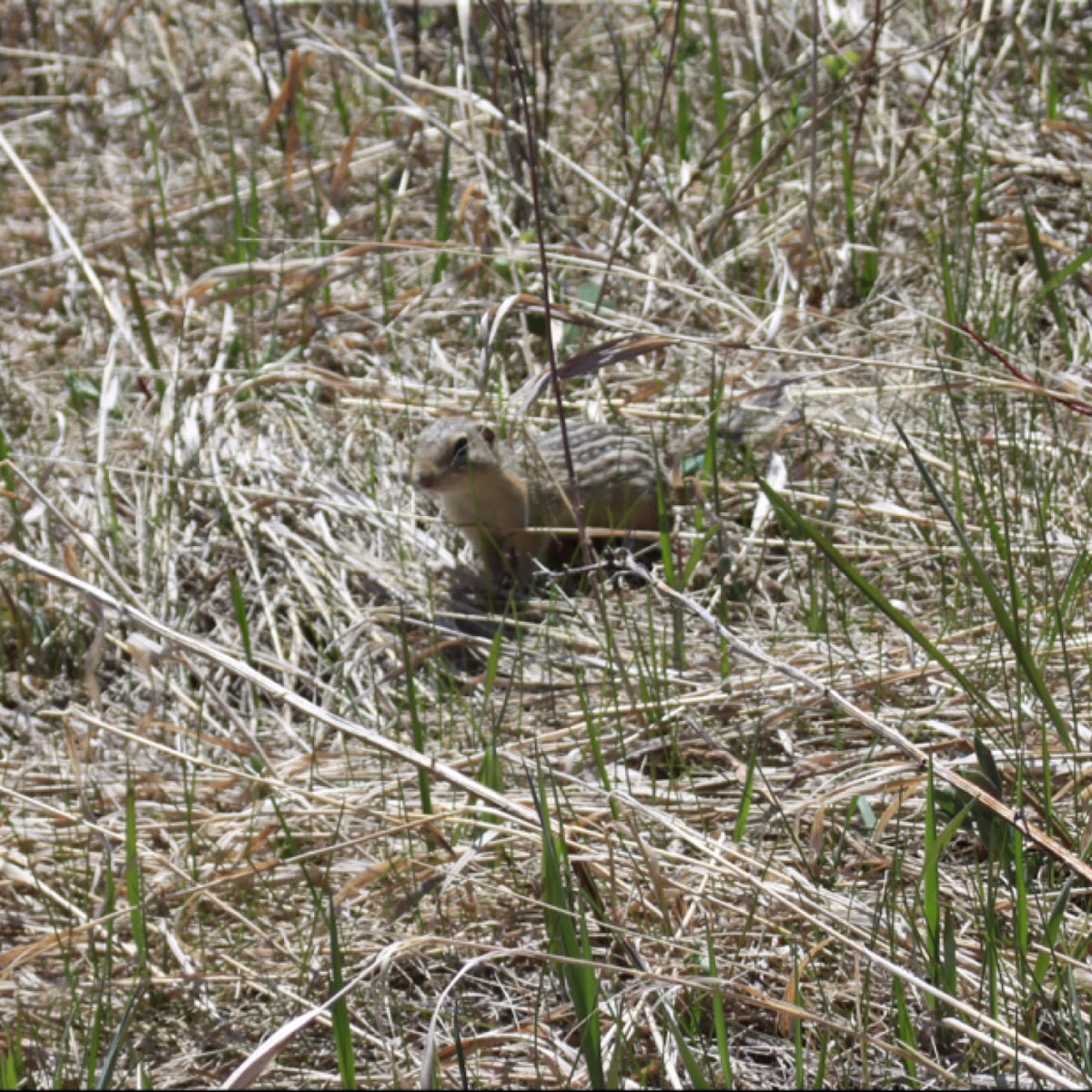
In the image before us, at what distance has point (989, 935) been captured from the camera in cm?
194

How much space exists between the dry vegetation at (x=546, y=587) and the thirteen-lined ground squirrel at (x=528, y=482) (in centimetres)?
14

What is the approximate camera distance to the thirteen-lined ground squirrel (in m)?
3.67

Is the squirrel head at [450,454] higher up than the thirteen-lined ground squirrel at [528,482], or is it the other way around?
the squirrel head at [450,454]

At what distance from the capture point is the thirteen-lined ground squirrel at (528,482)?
3674 mm

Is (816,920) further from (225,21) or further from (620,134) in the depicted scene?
(225,21)

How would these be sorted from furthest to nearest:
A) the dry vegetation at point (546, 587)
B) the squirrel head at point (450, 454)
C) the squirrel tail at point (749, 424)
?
the squirrel tail at point (749, 424)
the squirrel head at point (450, 454)
the dry vegetation at point (546, 587)

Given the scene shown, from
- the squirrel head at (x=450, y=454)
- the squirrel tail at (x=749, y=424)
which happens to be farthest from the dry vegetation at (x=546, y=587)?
the squirrel head at (x=450, y=454)

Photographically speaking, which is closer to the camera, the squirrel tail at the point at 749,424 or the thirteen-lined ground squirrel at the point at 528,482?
the thirteen-lined ground squirrel at the point at 528,482

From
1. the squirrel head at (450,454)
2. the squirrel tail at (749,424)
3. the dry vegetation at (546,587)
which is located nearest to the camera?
the dry vegetation at (546,587)

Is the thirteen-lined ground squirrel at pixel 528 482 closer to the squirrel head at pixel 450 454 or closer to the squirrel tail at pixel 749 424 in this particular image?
the squirrel head at pixel 450 454

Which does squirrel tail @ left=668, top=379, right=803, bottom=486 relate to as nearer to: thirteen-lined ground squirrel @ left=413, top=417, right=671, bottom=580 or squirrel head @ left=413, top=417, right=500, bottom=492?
thirteen-lined ground squirrel @ left=413, top=417, right=671, bottom=580

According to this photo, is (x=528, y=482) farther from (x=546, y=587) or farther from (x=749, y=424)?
(x=749, y=424)

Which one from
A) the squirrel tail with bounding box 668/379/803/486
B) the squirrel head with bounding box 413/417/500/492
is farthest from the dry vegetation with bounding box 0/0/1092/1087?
the squirrel head with bounding box 413/417/500/492

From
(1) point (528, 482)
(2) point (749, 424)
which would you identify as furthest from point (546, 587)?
(2) point (749, 424)
